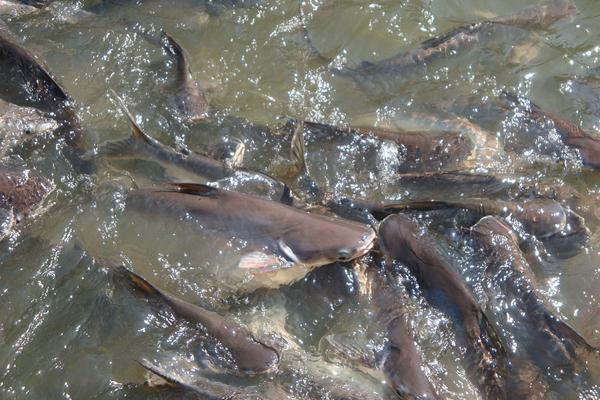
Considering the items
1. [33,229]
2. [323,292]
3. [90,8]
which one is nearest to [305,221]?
[323,292]

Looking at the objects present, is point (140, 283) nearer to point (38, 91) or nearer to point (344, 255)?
point (344, 255)

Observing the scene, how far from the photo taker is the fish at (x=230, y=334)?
276cm

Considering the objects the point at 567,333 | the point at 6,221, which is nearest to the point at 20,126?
the point at 6,221

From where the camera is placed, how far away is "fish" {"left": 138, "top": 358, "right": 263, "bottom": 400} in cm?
258

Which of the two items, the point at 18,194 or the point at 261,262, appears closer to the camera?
the point at 261,262

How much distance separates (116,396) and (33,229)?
1.20m

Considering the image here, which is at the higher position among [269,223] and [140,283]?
[269,223]

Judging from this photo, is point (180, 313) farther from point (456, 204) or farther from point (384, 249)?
point (456, 204)

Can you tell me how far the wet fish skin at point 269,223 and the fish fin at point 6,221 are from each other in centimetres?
68

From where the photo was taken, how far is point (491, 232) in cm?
335

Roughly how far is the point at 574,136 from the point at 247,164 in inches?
78.9

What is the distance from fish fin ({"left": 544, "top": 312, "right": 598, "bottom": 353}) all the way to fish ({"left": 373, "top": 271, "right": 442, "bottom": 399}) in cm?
66

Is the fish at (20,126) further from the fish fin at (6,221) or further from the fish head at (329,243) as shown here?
the fish head at (329,243)

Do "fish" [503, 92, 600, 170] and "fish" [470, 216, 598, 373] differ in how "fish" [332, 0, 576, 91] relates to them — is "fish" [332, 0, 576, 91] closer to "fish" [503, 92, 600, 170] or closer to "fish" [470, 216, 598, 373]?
"fish" [503, 92, 600, 170]
